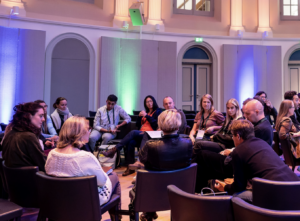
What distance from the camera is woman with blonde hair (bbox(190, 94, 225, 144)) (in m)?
4.24

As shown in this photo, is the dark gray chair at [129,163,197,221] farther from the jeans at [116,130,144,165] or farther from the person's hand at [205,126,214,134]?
the jeans at [116,130,144,165]

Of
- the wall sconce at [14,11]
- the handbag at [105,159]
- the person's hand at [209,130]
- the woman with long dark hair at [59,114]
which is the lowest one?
the handbag at [105,159]

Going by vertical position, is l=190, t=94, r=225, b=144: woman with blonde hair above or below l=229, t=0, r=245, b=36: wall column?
below

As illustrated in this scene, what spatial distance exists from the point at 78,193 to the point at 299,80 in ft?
31.5

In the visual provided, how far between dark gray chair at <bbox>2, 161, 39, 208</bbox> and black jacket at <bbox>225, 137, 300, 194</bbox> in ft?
5.04

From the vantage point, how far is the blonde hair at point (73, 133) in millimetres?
1951

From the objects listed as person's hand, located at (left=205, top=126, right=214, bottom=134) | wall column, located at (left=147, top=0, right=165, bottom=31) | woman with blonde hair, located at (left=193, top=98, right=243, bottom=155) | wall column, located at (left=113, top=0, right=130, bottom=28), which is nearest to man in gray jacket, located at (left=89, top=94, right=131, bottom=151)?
person's hand, located at (left=205, top=126, right=214, bottom=134)

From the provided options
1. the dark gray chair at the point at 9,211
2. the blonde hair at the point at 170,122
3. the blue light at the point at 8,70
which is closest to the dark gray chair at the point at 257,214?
the blonde hair at the point at 170,122

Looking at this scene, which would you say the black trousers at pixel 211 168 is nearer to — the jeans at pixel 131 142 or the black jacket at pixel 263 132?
the black jacket at pixel 263 132

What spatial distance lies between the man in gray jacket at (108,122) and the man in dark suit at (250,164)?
317cm

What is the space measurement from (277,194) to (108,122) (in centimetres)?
391

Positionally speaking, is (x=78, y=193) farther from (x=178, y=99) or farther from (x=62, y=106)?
(x=178, y=99)

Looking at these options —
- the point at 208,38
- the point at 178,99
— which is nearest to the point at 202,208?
the point at 178,99

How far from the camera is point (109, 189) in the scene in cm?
214
